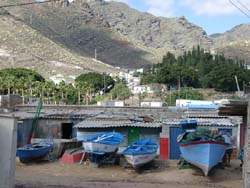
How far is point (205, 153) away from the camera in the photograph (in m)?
23.2

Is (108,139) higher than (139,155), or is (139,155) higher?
(108,139)

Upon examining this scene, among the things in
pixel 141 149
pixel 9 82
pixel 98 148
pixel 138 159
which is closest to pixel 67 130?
pixel 98 148

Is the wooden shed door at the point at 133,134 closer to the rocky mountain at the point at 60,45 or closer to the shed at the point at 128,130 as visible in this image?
the shed at the point at 128,130

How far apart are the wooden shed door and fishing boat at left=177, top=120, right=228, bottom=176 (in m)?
8.08

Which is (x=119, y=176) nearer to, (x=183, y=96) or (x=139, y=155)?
(x=139, y=155)

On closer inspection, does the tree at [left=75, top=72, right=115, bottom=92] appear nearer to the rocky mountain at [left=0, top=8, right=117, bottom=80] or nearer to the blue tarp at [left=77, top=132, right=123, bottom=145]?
the rocky mountain at [left=0, top=8, right=117, bottom=80]

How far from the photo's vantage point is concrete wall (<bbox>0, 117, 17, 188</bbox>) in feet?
45.8

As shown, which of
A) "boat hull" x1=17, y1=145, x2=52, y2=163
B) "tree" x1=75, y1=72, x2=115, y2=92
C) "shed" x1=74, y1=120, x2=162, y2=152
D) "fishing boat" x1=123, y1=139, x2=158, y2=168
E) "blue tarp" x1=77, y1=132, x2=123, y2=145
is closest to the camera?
"fishing boat" x1=123, y1=139, x2=158, y2=168

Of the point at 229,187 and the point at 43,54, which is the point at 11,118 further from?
the point at 43,54

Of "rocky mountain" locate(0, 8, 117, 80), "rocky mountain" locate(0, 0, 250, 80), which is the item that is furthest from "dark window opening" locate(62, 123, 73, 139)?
"rocky mountain" locate(0, 0, 250, 80)

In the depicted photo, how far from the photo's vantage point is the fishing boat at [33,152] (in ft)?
93.0

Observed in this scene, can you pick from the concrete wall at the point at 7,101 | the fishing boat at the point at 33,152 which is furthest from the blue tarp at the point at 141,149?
the concrete wall at the point at 7,101

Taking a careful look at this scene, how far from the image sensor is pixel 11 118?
13.9m

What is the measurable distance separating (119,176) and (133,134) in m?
8.27
